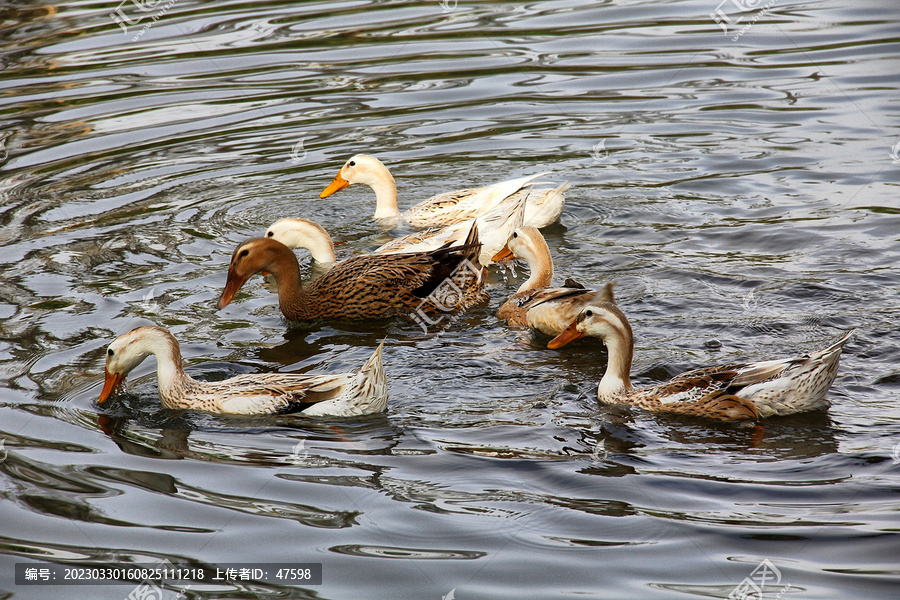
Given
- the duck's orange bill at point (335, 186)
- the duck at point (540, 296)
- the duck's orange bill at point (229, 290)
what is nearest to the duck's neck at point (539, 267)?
the duck at point (540, 296)

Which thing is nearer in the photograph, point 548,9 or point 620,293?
point 620,293

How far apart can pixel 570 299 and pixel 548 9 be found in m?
10.1

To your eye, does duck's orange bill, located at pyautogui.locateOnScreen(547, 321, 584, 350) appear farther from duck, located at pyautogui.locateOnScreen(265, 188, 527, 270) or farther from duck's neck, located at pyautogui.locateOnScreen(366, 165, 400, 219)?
duck's neck, located at pyautogui.locateOnScreen(366, 165, 400, 219)

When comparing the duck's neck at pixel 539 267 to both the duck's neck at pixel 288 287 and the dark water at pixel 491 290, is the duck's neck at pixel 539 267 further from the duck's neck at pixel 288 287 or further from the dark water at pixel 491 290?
the duck's neck at pixel 288 287

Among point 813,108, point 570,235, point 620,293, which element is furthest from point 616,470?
point 813,108

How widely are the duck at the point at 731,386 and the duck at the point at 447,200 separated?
3.34 m

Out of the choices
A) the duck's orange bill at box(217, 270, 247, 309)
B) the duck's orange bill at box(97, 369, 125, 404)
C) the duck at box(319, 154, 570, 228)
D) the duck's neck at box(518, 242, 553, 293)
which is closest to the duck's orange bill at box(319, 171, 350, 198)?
the duck at box(319, 154, 570, 228)

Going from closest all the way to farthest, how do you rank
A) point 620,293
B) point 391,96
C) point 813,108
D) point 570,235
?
point 620,293 < point 570,235 < point 813,108 < point 391,96

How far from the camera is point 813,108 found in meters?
12.5

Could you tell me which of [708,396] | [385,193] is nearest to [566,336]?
[708,396]

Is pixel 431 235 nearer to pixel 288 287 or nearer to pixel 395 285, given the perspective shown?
pixel 395 285

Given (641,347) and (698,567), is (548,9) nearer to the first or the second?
(641,347)

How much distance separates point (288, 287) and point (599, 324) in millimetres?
3002

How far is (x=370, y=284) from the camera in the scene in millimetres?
8344
